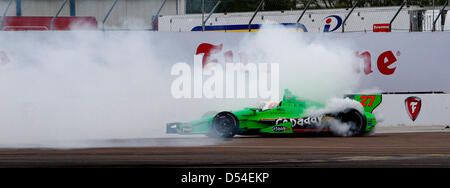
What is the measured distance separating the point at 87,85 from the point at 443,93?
966 cm

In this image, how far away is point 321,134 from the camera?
1504 cm

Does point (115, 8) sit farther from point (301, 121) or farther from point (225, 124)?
point (301, 121)

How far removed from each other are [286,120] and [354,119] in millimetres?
1513

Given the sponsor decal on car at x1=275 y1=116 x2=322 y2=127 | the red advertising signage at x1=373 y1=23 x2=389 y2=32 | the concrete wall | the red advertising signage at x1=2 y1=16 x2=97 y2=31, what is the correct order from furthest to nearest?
the concrete wall → the red advertising signage at x1=2 y1=16 x2=97 y2=31 → the red advertising signage at x1=373 y1=23 x2=389 y2=32 → the sponsor decal on car at x1=275 y1=116 x2=322 y2=127

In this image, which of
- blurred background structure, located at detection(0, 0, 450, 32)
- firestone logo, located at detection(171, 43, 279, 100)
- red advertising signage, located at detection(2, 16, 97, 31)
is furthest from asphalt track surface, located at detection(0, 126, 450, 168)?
red advertising signage, located at detection(2, 16, 97, 31)

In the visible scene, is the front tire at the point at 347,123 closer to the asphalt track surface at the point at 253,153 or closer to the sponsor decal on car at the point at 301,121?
the sponsor decal on car at the point at 301,121

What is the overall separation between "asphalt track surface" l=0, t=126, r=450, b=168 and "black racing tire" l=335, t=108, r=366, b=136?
361 mm

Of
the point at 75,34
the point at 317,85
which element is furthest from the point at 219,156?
the point at 75,34

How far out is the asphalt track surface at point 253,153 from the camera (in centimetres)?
974

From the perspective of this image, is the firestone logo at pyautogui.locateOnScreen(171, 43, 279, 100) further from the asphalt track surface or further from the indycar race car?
the asphalt track surface

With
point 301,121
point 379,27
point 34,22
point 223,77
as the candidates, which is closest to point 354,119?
point 301,121

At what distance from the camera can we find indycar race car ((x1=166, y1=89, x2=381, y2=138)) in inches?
586

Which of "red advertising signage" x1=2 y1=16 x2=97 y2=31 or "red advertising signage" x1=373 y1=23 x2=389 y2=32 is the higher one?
"red advertising signage" x1=2 y1=16 x2=97 y2=31
